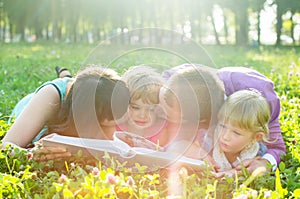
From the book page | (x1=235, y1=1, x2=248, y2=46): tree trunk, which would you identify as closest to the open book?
the book page

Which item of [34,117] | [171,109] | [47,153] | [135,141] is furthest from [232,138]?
[34,117]

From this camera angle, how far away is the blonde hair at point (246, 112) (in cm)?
275

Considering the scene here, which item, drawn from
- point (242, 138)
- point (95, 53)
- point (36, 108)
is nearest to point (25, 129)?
point (36, 108)

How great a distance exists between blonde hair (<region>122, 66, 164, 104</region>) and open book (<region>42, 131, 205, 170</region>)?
0.34 meters

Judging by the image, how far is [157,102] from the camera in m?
3.04

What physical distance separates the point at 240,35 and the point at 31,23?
52.2 feet

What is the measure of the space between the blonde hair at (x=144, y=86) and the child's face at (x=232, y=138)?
0.43 meters

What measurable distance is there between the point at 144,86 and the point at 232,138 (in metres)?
0.61

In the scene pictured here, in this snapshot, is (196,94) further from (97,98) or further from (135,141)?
(97,98)

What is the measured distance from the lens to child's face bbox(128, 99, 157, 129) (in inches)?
120

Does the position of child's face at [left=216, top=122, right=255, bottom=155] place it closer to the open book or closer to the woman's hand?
the open book

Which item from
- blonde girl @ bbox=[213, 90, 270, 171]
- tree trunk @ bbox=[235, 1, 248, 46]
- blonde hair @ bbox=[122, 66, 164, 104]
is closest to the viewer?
blonde girl @ bbox=[213, 90, 270, 171]

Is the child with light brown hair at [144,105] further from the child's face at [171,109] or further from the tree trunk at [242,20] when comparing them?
the tree trunk at [242,20]

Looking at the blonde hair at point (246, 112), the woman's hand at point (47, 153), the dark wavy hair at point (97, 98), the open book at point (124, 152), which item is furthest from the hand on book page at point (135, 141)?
the blonde hair at point (246, 112)
